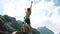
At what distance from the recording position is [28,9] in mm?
17422

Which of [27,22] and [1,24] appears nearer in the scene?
[27,22]

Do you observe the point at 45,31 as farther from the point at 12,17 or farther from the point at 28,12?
the point at 28,12

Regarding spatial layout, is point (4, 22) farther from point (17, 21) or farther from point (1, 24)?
point (17, 21)

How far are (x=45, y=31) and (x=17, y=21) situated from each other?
2777 cm

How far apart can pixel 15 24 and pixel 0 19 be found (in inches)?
741

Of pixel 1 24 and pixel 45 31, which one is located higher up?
pixel 1 24

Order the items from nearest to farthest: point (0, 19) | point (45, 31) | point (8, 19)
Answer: point (0, 19)
point (8, 19)
point (45, 31)

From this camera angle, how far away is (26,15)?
58.6 ft

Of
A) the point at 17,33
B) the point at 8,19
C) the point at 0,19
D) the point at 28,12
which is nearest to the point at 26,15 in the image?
the point at 28,12

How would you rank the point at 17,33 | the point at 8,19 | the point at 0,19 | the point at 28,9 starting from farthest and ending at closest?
the point at 8,19 < the point at 0,19 < the point at 28,9 < the point at 17,33

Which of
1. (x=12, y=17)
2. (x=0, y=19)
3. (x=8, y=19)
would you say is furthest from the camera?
(x=12, y=17)

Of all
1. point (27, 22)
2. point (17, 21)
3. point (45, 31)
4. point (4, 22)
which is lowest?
point (45, 31)

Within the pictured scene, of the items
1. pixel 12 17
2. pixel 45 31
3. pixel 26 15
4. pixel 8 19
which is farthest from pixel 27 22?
pixel 45 31

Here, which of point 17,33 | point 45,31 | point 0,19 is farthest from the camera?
point 45,31
